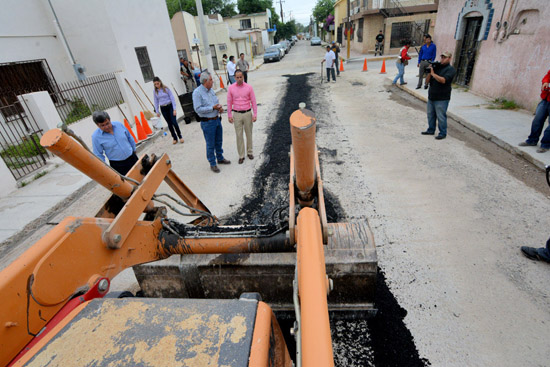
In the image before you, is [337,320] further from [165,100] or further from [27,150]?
[27,150]

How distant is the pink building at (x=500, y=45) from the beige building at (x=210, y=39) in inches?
597

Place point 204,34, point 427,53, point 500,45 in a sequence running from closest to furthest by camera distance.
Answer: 1. point 500,45
2. point 427,53
3. point 204,34

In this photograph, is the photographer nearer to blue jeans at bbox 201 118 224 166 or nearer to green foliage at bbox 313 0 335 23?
blue jeans at bbox 201 118 224 166

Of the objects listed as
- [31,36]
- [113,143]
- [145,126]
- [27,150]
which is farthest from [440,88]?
[31,36]

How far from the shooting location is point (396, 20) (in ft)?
74.8

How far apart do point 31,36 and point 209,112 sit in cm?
709

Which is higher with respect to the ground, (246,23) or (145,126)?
(246,23)

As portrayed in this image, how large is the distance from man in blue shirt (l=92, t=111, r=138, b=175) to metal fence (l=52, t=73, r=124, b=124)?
5.09 metres

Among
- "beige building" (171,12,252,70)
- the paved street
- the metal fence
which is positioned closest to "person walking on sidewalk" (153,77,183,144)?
the paved street

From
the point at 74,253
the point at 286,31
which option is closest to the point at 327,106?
the point at 74,253

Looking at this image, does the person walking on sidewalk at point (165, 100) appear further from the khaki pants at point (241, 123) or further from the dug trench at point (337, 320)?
the dug trench at point (337, 320)

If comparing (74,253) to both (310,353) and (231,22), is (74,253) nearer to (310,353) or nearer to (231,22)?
(310,353)

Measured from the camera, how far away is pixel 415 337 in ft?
8.63

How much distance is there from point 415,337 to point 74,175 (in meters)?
7.39
